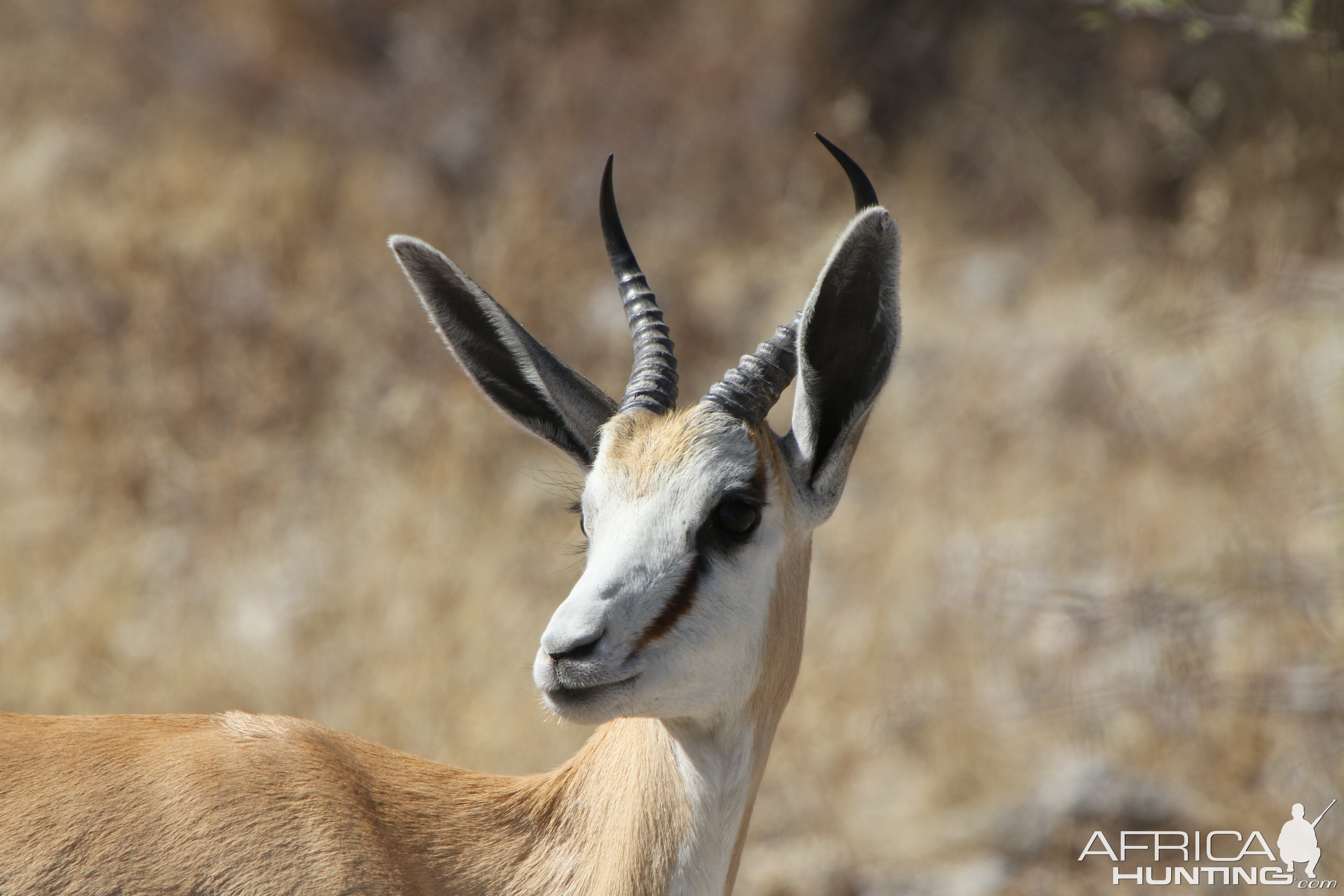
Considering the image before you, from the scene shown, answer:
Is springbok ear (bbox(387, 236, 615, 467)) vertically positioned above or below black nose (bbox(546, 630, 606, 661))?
above

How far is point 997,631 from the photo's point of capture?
274 inches

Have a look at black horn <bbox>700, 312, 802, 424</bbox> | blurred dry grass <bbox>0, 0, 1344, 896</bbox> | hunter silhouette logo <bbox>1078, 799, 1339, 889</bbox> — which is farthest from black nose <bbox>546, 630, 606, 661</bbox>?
hunter silhouette logo <bbox>1078, 799, 1339, 889</bbox>

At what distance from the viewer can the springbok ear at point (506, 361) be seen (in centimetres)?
299

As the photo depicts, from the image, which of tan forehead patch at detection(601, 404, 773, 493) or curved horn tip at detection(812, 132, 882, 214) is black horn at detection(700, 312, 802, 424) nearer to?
tan forehead patch at detection(601, 404, 773, 493)

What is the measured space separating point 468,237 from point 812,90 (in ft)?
13.5

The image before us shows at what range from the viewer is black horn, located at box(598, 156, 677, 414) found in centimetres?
296

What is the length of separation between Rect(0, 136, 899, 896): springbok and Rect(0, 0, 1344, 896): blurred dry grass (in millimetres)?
2962

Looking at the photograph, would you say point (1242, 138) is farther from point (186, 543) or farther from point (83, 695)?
point (83, 695)

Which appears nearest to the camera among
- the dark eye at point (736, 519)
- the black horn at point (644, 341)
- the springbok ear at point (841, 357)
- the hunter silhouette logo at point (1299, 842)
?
the dark eye at point (736, 519)

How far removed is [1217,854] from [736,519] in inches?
169

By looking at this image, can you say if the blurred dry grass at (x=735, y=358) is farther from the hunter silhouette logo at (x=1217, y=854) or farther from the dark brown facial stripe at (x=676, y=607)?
the dark brown facial stripe at (x=676, y=607)

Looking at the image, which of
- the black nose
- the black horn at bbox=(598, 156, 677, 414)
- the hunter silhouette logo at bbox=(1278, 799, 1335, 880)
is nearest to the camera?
the black nose

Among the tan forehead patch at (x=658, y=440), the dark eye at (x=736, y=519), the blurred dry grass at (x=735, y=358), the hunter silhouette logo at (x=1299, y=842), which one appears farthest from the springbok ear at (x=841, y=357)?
the hunter silhouette logo at (x=1299, y=842)

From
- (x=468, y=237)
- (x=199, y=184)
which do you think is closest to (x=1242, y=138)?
(x=468, y=237)
